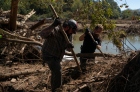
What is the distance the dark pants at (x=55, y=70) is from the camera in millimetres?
5719

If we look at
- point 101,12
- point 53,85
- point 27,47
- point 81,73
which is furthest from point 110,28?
point 53,85

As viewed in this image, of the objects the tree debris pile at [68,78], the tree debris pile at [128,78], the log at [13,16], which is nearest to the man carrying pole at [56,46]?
the tree debris pile at [68,78]

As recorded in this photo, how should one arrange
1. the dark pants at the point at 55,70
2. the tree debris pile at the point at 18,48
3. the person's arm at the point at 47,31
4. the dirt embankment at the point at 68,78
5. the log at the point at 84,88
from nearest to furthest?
the person's arm at the point at 47,31
the log at the point at 84,88
the dark pants at the point at 55,70
the dirt embankment at the point at 68,78
the tree debris pile at the point at 18,48

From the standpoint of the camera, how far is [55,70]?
226 inches

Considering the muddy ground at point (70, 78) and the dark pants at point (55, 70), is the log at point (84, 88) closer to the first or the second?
the muddy ground at point (70, 78)

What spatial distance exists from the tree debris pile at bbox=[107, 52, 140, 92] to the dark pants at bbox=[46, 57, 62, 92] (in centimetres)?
115

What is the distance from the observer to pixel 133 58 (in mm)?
5148

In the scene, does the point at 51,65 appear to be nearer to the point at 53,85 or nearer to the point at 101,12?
the point at 53,85

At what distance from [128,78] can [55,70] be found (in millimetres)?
1523

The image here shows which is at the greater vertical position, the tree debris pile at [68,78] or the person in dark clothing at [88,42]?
the person in dark clothing at [88,42]

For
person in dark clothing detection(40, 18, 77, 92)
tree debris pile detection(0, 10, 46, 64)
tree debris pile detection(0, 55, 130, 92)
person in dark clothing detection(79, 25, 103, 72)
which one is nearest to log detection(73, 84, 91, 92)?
tree debris pile detection(0, 55, 130, 92)

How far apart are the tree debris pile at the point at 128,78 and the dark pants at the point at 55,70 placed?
115 centimetres

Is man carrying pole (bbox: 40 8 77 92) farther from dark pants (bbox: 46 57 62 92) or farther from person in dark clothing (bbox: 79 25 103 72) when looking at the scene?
person in dark clothing (bbox: 79 25 103 72)

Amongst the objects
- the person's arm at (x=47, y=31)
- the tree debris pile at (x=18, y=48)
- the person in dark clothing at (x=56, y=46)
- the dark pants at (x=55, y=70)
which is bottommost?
the tree debris pile at (x=18, y=48)
